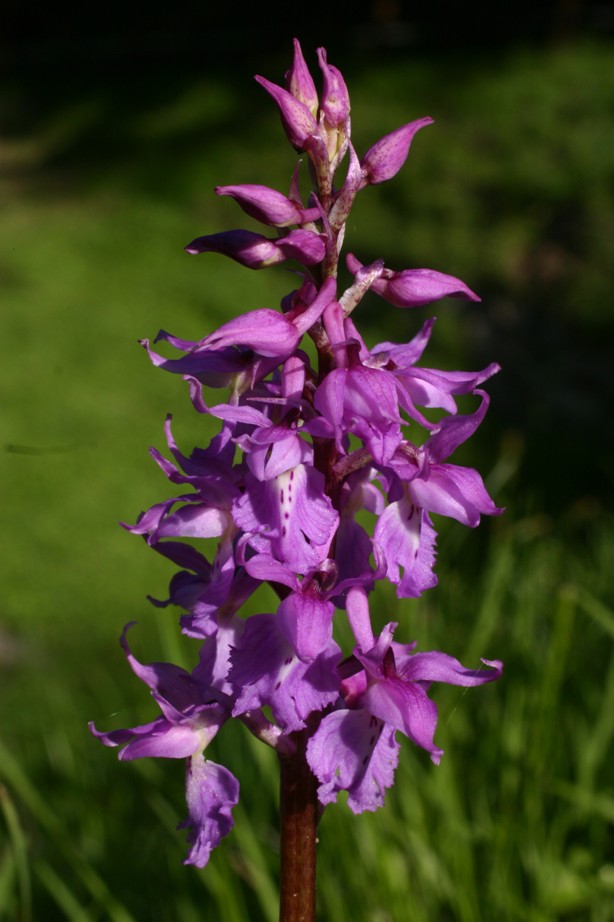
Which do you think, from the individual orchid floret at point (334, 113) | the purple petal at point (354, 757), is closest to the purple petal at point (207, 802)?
the purple petal at point (354, 757)

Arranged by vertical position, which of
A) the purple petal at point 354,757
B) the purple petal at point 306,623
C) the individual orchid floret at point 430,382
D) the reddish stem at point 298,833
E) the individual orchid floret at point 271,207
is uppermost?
the individual orchid floret at point 271,207

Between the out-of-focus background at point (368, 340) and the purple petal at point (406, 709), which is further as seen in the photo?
the out-of-focus background at point (368, 340)

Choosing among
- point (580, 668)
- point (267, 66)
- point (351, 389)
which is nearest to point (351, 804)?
point (351, 389)

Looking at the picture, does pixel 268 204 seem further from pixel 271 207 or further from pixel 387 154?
pixel 387 154

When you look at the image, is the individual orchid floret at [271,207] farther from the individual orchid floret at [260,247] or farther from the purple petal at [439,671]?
the purple petal at [439,671]

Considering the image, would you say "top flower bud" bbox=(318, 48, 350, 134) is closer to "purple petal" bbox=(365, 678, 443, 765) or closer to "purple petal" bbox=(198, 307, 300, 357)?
"purple petal" bbox=(198, 307, 300, 357)

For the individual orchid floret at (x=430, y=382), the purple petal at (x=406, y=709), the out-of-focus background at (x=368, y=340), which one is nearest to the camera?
the purple petal at (x=406, y=709)

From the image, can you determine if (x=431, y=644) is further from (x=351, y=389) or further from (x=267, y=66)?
(x=267, y=66)

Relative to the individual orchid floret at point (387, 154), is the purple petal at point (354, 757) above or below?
below
